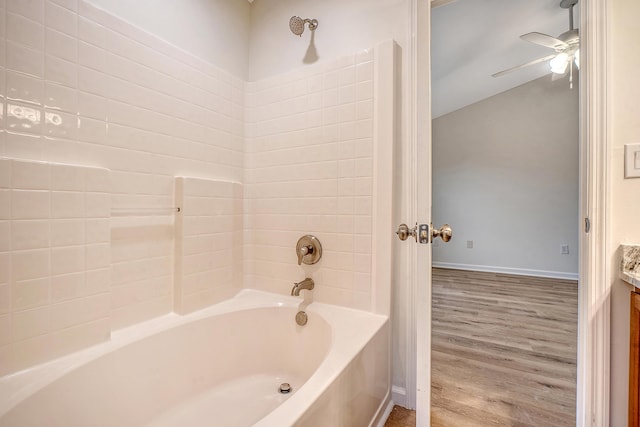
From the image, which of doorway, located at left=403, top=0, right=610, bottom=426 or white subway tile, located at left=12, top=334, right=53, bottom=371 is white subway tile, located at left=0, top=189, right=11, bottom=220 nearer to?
white subway tile, located at left=12, top=334, right=53, bottom=371

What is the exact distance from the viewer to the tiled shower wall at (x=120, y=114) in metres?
0.96

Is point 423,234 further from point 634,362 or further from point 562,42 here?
point 562,42

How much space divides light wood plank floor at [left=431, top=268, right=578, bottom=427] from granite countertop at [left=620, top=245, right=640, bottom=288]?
914 millimetres

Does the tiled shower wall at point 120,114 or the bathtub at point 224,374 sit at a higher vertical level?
the tiled shower wall at point 120,114

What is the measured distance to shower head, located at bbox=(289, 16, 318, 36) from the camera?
1.62 metres

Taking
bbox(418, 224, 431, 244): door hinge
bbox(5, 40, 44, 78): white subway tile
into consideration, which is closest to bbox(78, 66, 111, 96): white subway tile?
bbox(5, 40, 44, 78): white subway tile

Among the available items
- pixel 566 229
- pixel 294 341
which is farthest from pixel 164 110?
pixel 566 229

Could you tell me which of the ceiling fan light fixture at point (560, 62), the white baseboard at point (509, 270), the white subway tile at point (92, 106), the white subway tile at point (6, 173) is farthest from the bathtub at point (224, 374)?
the white baseboard at point (509, 270)

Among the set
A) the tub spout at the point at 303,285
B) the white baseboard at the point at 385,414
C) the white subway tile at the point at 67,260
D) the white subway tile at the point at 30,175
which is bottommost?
the white baseboard at the point at 385,414

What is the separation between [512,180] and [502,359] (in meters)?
3.25

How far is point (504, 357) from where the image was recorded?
74.5 inches

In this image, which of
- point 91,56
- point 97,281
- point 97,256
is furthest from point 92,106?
point 97,281

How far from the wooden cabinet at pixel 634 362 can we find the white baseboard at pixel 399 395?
2.81ft

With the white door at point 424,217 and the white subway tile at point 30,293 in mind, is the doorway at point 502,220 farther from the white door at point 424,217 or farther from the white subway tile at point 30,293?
the white subway tile at point 30,293
